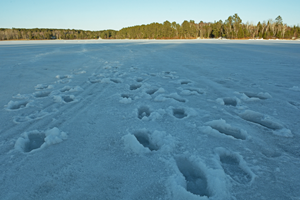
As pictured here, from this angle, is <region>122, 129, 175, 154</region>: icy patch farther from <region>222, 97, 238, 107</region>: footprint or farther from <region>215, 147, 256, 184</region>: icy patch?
<region>222, 97, 238, 107</region>: footprint

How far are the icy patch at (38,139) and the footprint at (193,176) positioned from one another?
1194 millimetres

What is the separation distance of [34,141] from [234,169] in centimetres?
191

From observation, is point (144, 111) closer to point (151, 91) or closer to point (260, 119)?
point (151, 91)

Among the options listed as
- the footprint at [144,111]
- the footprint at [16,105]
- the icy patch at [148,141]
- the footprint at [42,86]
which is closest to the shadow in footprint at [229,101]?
the footprint at [144,111]

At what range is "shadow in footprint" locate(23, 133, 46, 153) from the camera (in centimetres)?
154

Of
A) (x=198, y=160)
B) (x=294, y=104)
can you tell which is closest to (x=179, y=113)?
Result: (x=198, y=160)

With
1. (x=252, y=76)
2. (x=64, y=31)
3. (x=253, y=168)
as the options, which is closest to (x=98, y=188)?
(x=253, y=168)

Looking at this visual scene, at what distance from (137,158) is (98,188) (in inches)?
15.1

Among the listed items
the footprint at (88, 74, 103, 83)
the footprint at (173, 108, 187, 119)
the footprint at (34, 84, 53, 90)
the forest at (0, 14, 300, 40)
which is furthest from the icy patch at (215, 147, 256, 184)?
the forest at (0, 14, 300, 40)

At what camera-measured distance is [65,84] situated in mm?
3357

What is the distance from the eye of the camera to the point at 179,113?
2.23 meters

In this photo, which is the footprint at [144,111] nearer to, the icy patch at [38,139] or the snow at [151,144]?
the snow at [151,144]

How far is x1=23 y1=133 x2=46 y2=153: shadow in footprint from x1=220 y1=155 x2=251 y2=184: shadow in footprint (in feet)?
5.71

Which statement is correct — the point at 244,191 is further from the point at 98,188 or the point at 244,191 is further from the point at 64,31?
the point at 64,31
